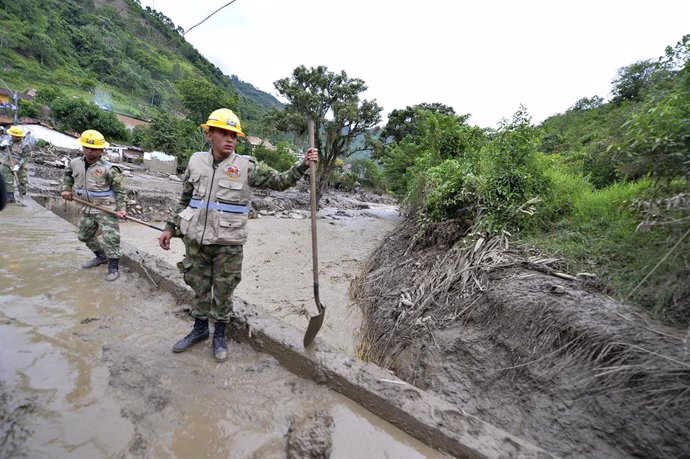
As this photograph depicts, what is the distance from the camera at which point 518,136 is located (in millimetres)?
4578

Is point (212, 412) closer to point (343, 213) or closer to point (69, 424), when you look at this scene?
point (69, 424)

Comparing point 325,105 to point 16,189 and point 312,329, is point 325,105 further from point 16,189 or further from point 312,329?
point 312,329

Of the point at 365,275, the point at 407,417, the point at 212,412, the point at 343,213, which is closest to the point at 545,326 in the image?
the point at 407,417

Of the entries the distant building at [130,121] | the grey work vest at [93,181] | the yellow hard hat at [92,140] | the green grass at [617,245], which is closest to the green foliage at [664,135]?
the green grass at [617,245]

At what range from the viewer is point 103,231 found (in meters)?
4.01

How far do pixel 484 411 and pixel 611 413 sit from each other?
852mm

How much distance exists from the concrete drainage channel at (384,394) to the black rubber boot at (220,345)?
22cm

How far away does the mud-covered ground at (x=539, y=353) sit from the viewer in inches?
74.0

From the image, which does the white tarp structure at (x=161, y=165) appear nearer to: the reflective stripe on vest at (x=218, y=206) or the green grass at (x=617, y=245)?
the reflective stripe on vest at (x=218, y=206)

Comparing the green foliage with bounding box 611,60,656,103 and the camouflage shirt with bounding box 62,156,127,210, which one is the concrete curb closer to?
the camouflage shirt with bounding box 62,156,127,210

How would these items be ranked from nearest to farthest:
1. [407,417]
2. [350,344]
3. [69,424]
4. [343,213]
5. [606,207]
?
[69,424], [407,417], [606,207], [350,344], [343,213]

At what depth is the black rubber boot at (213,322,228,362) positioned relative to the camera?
2531 mm

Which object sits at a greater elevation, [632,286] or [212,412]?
[632,286]

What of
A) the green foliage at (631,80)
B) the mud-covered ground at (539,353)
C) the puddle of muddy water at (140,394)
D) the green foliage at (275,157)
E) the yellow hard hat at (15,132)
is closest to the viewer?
the puddle of muddy water at (140,394)
